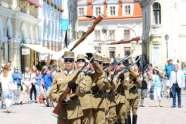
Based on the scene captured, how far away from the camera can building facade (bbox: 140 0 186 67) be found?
5828cm

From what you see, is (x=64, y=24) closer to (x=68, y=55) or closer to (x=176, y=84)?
(x=176, y=84)

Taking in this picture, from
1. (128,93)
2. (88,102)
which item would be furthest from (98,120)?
(128,93)

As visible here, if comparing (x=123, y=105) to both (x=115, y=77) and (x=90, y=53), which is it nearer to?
(x=115, y=77)

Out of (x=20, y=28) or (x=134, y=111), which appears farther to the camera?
(x=20, y=28)

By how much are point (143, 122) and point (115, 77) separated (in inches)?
178

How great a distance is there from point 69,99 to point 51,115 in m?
11.6

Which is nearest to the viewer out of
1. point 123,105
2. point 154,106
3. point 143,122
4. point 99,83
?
point 99,83

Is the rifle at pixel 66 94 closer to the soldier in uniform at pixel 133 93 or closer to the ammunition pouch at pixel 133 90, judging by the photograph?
the soldier in uniform at pixel 133 93

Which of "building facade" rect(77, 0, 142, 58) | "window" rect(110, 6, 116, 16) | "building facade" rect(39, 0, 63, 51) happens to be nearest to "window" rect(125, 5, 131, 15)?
"building facade" rect(77, 0, 142, 58)

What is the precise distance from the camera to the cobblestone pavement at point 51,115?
811 inches

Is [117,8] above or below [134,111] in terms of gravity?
above

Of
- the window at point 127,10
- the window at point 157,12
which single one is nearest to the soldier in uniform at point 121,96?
the window at point 157,12

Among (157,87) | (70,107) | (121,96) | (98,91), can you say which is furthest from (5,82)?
(70,107)

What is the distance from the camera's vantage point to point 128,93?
16.7 m
